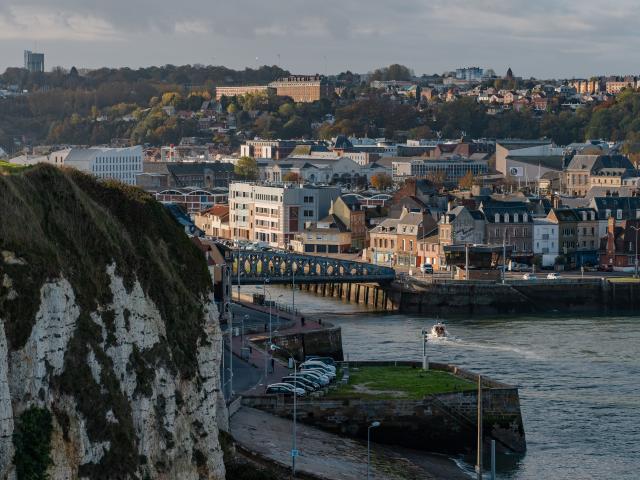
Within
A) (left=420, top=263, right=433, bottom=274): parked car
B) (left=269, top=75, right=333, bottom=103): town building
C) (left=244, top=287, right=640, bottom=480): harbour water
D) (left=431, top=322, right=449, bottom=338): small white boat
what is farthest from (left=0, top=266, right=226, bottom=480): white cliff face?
(left=269, top=75, right=333, bottom=103): town building

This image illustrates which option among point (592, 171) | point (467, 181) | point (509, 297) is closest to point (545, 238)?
point (509, 297)

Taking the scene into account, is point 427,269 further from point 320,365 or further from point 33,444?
point 33,444

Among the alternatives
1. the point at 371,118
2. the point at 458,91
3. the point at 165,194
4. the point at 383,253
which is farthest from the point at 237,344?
the point at 458,91

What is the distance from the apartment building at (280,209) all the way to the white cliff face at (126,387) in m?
55.1

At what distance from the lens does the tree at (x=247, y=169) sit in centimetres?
11719

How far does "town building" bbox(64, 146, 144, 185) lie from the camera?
108188 mm

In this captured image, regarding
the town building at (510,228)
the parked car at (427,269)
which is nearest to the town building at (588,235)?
the town building at (510,228)

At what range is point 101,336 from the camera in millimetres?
26156

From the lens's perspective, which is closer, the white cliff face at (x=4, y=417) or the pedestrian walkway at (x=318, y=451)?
the white cliff face at (x=4, y=417)

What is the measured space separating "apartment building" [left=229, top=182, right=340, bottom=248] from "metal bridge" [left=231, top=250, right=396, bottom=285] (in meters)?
16.0

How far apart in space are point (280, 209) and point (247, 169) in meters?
31.9

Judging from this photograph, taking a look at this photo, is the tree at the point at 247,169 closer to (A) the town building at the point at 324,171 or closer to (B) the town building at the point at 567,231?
(A) the town building at the point at 324,171

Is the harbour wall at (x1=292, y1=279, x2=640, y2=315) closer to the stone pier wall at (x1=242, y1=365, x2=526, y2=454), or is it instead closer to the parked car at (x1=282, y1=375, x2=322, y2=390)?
the parked car at (x1=282, y1=375, x2=322, y2=390)

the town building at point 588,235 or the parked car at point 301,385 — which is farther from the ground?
the town building at point 588,235
